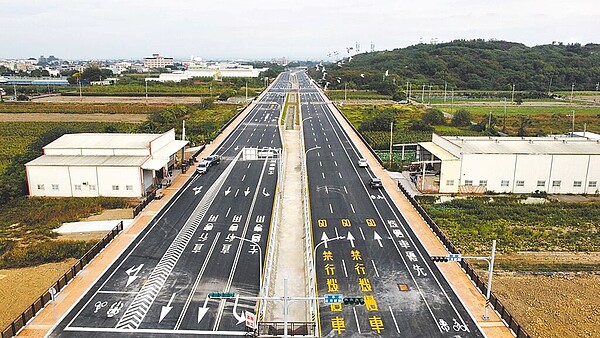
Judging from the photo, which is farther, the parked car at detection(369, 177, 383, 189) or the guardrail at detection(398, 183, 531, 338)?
the parked car at detection(369, 177, 383, 189)

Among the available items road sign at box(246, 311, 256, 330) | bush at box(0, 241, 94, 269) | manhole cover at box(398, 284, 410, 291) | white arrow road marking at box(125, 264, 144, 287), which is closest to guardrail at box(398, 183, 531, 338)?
manhole cover at box(398, 284, 410, 291)

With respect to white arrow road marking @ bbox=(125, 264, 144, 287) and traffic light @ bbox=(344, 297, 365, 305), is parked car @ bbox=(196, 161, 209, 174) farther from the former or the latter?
traffic light @ bbox=(344, 297, 365, 305)

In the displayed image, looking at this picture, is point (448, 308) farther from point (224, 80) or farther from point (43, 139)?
point (224, 80)

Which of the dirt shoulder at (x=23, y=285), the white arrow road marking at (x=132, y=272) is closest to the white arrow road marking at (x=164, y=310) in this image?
the white arrow road marking at (x=132, y=272)

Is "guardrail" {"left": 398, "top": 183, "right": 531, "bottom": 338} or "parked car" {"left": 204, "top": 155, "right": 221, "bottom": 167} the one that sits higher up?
"parked car" {"left": 204, "top": 155, "right": 221, "bottom": 167}

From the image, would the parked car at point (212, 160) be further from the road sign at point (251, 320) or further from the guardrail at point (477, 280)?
the road sign at point (251, 320)

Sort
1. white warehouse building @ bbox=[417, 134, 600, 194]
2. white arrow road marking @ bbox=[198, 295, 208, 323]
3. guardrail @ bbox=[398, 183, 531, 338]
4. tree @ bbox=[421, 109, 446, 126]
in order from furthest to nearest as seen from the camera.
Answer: tree @ bbox=[421, 109, 446, 126] < white warehouse building @ bbox=[417, 134, 600, 194] < white arrow road marking @ bbox=[198, 295, 208, 323] < guardrail @ bbox=[398, 183, 531, 338]

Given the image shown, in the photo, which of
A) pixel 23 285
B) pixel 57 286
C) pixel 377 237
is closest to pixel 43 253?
pixel 23 285
